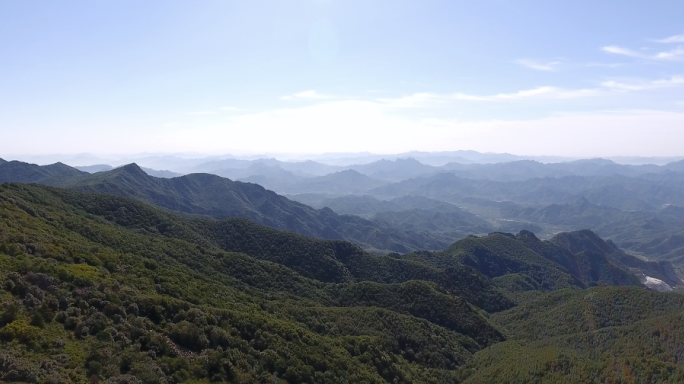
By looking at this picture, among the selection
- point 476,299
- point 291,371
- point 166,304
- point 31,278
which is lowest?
point 476,299

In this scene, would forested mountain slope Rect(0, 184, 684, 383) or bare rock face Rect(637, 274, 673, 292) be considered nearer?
forested mountain slope Rect(0, 184, 684, 383)

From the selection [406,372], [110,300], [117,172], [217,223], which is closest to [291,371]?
[110,300]

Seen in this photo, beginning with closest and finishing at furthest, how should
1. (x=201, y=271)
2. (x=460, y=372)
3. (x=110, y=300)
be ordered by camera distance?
(x=110, y=300), (x=460, y=372), (x=201, y=271)

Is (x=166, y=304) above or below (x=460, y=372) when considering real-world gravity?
above

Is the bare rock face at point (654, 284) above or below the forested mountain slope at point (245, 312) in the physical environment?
below

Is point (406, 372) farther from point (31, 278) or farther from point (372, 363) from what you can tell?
point (31, 278)

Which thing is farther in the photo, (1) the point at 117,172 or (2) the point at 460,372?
(1) the point at 117,172

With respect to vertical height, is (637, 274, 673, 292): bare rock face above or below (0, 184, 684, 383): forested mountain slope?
below

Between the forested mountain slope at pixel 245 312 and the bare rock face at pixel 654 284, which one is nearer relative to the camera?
the forested mountain slope at pixel 245 312

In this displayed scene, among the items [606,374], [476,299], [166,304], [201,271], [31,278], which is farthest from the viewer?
[476,299]

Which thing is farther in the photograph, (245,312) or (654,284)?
(654,284)

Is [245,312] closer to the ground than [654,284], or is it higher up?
higher up
